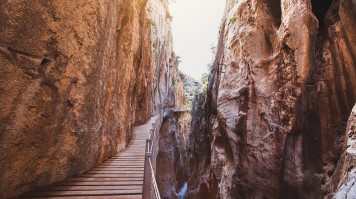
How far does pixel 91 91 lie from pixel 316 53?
881 cm

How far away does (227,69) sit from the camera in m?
12.7

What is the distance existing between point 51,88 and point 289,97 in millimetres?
8115

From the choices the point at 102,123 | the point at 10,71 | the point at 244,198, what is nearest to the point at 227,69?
the point at 244,198

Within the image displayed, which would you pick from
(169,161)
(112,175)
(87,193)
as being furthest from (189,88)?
(87,193)

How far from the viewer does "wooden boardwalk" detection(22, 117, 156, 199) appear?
13.7ft

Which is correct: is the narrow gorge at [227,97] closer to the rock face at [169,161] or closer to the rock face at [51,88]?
the rock face at [51,88]

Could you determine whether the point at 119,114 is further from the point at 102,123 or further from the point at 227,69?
the point at 227,69

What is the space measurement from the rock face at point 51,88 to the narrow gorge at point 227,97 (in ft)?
0.06

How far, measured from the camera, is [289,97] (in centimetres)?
841

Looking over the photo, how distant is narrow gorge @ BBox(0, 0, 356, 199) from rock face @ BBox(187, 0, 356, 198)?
4 centimetres

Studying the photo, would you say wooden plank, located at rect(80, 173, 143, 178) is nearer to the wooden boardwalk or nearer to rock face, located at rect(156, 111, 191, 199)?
the wooden boardwalk

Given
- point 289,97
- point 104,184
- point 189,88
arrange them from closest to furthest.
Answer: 1. point 104,184
2. point 289,97
3. point 189,88

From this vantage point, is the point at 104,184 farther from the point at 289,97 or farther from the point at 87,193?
the point at 289,97

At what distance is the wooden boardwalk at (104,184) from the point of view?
13.7ft
